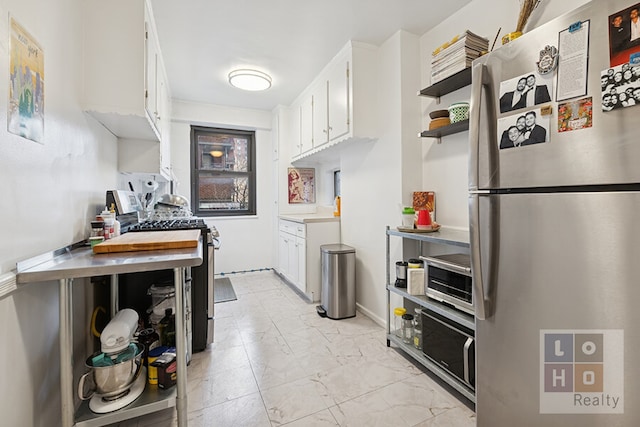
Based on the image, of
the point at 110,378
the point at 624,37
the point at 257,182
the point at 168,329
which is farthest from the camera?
the point at 257,182

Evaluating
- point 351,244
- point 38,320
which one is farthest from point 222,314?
point 38,320

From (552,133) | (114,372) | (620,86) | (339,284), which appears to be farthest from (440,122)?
(114,372)

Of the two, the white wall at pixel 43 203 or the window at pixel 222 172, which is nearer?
the white wall at pixel 43 203

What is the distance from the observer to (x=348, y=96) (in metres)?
2.63

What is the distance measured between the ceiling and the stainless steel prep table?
1838 mm

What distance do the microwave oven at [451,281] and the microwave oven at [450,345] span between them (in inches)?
5.5

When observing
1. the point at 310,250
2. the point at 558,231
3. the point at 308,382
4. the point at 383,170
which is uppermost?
the point at 383,170

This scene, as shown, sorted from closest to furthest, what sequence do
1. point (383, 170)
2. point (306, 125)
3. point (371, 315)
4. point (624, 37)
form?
point (624, 37) < point (383, 170) < point (371, 315) < point (306, 125)

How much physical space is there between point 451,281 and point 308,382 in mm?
1076

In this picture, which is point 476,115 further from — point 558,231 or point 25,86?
point 25,86

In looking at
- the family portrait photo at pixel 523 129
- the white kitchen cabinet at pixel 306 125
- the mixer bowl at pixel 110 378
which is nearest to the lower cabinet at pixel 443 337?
the family portrait photo at pixel 523 129

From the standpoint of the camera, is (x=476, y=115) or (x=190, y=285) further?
(x=190, y=285)

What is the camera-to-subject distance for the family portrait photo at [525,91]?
0.97 m

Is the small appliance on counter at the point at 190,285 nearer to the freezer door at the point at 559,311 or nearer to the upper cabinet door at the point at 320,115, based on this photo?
the upper cabinet door at the point at 320,115
